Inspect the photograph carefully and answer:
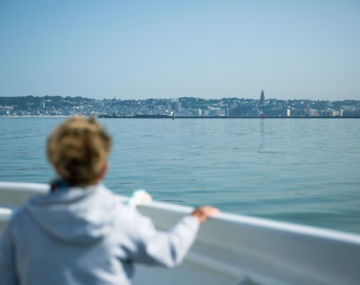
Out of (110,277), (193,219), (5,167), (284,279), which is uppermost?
(193,219)

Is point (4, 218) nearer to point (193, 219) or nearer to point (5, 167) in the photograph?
point (193, 219)

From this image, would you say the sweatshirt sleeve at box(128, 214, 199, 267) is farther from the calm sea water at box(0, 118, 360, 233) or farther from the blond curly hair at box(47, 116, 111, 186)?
Result: the calm sea water at box(0, 118, 360, 233)

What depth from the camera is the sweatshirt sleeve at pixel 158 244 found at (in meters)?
1.27

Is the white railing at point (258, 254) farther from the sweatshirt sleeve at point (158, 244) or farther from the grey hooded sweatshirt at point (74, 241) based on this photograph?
the grey hooded sweatshirt at point (74, 241)

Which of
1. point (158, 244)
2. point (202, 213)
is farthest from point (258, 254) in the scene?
point (158, 244)

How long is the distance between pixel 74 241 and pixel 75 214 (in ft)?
0.26

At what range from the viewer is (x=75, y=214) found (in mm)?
1167

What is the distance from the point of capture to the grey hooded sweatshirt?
1.18 metres

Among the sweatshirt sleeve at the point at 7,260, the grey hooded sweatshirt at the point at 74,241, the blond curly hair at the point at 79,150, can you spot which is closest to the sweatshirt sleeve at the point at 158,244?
the grey hooded sweatshirt at the point at 74,241

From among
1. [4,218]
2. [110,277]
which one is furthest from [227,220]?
[4,218]

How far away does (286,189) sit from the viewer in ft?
34.2

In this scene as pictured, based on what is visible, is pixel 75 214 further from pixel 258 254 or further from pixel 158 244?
pixel 258 254

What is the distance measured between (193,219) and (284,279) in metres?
0.52

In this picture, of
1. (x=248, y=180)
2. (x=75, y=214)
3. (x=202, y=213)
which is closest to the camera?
(x=75, y=214)
